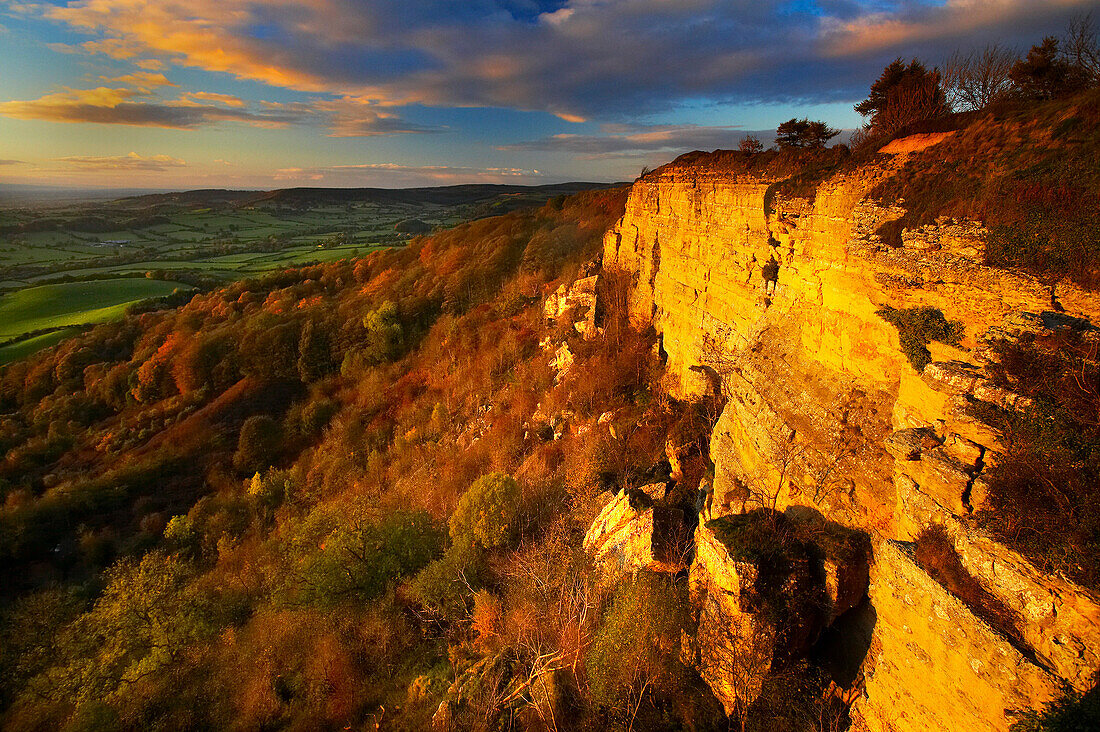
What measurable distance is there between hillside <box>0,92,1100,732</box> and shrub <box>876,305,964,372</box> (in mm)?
38

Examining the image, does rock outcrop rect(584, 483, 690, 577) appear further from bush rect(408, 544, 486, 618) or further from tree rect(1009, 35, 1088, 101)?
tree rect(1009, 35, 1088, 101)

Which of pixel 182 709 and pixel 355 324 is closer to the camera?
pixel 182 709

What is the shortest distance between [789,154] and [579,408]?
13279 millimetres

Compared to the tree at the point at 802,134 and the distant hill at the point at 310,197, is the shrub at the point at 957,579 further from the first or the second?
the distant hill at the point at 310,197

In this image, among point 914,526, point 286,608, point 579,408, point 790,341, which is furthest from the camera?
point 579,408

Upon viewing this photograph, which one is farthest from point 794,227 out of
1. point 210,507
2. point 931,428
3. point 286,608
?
point 210,507

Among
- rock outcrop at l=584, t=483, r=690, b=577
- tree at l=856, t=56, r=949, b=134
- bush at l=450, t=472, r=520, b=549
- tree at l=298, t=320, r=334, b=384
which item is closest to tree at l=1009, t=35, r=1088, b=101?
tree at l=856, t=56, r=949, b=134

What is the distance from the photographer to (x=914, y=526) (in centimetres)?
646

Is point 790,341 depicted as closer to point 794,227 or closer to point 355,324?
point 794,227

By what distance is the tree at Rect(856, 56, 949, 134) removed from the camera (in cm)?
1325

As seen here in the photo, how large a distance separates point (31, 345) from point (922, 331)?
267 feet

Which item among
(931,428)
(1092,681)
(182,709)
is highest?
(931,428)

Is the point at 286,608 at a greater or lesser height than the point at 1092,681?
lesser

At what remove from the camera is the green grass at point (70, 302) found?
59.3 m
